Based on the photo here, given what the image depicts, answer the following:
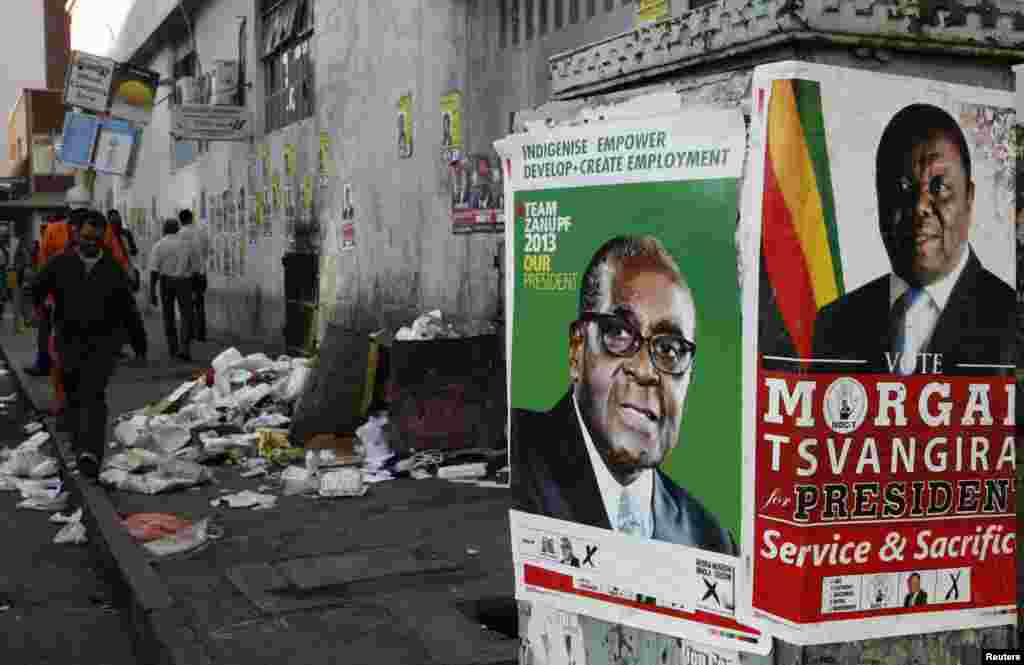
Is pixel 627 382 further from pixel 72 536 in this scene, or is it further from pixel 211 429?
pixel 211 429

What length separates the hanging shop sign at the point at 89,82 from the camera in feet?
73.0

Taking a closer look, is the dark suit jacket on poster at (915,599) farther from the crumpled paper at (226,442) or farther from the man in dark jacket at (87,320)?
the crumpled paper at (226,442)

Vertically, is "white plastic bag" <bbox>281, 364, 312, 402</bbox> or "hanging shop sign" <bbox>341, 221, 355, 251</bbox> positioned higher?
"hanging shop sign" <bbox>341, 221, 355, 251</bbox>

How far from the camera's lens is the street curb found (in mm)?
5098

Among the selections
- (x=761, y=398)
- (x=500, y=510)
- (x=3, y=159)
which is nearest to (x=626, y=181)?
(x=761, y=398)

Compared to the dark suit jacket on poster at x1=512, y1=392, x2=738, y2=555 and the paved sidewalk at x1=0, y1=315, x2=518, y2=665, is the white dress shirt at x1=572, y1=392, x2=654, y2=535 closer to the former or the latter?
the dark suit jacket on poster at x1=512, y1=392, x2=738, y2=555

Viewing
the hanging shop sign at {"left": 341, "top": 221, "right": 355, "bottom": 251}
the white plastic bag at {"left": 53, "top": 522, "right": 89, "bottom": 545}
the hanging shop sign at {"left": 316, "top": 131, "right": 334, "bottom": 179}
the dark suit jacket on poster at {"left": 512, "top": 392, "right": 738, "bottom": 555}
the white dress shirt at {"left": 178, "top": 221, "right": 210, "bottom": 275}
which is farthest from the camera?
the white dress shirt at {"left": 178, "top": 221, "right": 210, "bottom": 275}

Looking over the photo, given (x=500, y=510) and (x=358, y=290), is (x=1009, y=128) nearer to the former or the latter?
(x=500, y=510)

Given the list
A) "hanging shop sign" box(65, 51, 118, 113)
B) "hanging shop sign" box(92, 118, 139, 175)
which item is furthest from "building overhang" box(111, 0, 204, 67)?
"hanging shop sign" box(92, 118, 139, 175)

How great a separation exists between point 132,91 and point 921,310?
2273 centimetres

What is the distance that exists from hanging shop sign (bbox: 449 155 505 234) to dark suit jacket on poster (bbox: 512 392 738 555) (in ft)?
23.1

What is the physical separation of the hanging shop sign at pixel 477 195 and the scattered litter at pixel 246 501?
3076 mm

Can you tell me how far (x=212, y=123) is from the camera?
19.2 m

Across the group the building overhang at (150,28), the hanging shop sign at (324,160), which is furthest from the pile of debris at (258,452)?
the building overhang at (150,28)
